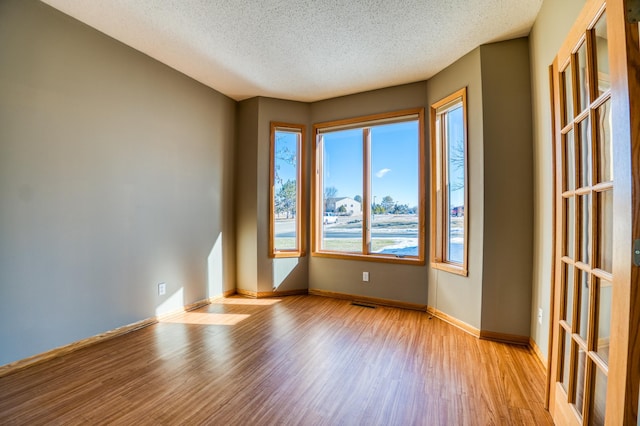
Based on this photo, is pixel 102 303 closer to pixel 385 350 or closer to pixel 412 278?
pixel 385 350

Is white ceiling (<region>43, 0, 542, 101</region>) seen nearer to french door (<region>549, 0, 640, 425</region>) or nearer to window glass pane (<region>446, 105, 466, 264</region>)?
window glass pane (<region>446, 105, 466, 264</region>)

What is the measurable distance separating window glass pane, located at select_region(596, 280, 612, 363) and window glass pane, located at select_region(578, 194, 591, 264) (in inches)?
6.7

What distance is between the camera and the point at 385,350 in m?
2.40

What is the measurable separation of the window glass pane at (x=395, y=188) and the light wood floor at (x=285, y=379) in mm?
1105

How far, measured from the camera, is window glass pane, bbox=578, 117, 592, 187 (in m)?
1.28

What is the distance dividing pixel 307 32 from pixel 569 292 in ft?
8.74

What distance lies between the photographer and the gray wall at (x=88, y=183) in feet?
6.69

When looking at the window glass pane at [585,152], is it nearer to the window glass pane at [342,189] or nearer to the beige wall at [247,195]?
the window glass pane at [342,189]

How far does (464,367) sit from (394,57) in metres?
2.89

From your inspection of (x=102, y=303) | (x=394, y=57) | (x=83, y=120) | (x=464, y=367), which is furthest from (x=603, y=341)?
(x=83, y=120)

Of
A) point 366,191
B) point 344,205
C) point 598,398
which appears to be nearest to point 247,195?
point 344,205

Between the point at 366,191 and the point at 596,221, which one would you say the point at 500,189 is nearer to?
the point at 596,221

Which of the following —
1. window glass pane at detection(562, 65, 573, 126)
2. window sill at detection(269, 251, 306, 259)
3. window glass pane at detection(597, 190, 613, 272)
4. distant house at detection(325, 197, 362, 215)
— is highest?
window glass pane at detection(562, 65, 573, 126)

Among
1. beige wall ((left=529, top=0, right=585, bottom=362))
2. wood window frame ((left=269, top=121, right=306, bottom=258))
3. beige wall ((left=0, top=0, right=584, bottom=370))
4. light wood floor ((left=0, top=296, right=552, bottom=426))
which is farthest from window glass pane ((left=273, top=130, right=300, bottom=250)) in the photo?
beige wall ((left=529, top=0, right=585, bottom=362))
